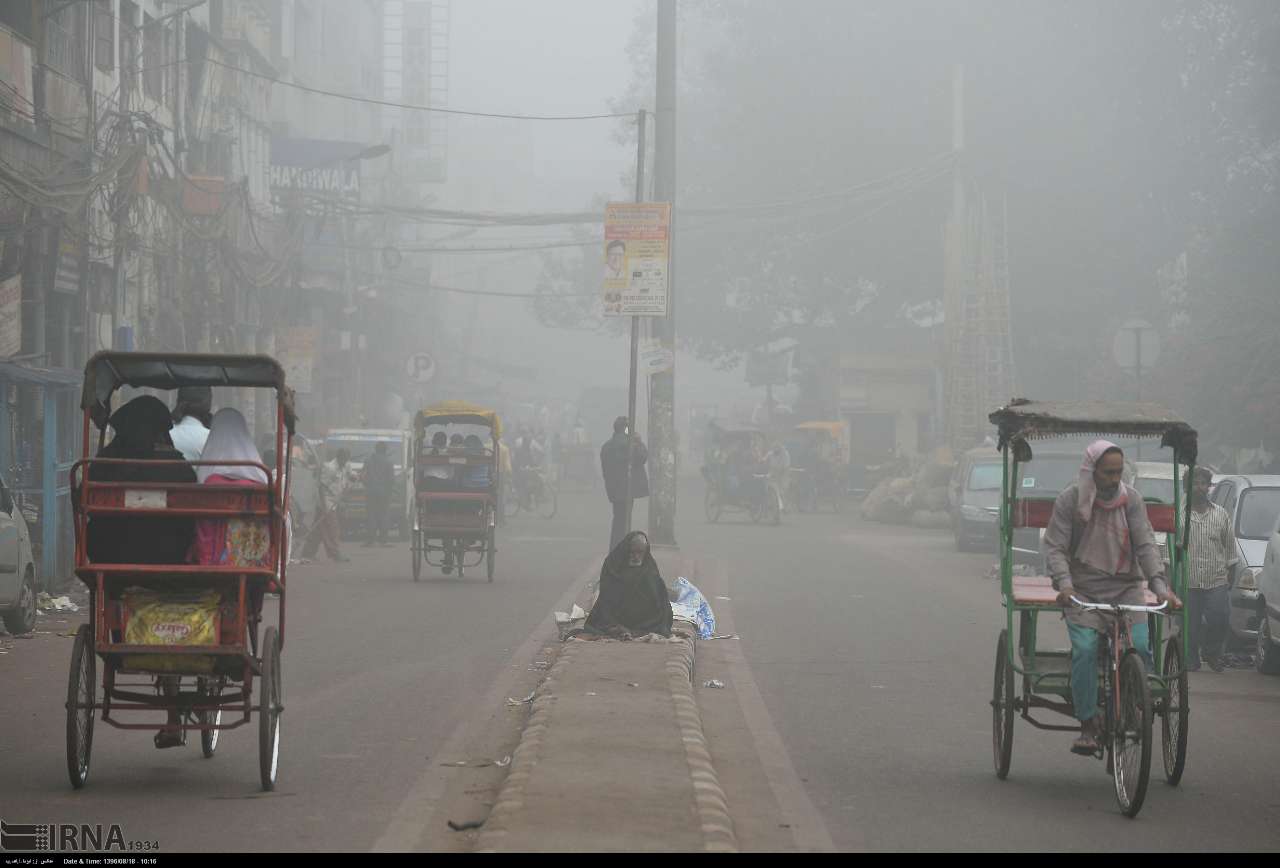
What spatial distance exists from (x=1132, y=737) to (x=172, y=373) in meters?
5.25

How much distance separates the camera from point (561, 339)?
126 meters

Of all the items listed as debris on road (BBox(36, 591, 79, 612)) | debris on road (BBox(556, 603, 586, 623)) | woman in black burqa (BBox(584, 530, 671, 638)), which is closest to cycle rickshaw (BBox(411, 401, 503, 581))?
debris on road (BBox(36, 591, 79, 612))

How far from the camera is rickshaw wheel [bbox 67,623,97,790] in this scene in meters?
8.02

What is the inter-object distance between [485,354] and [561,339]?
12.9 m

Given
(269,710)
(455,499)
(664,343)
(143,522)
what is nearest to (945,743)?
(269,710)

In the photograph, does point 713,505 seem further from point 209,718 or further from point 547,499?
point 209,718

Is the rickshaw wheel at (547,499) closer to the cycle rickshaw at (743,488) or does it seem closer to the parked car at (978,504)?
the cycle rickshaw at (743,488)

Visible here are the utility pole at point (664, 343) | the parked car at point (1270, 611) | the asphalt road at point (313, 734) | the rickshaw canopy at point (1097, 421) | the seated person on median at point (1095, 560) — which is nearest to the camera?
the asphalt road at point (313, 734)

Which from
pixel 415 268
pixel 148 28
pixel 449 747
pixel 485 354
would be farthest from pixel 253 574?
pixel 485 354

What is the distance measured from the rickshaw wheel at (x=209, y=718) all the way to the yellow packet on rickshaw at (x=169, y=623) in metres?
0.38

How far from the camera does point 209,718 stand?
881cm

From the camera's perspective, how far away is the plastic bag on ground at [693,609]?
15659mm

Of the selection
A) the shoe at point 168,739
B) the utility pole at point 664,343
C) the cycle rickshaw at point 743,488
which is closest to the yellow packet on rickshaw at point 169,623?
the shoe at point 168,739

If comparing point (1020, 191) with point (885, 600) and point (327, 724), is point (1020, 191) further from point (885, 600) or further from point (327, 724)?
point (327, 724)
